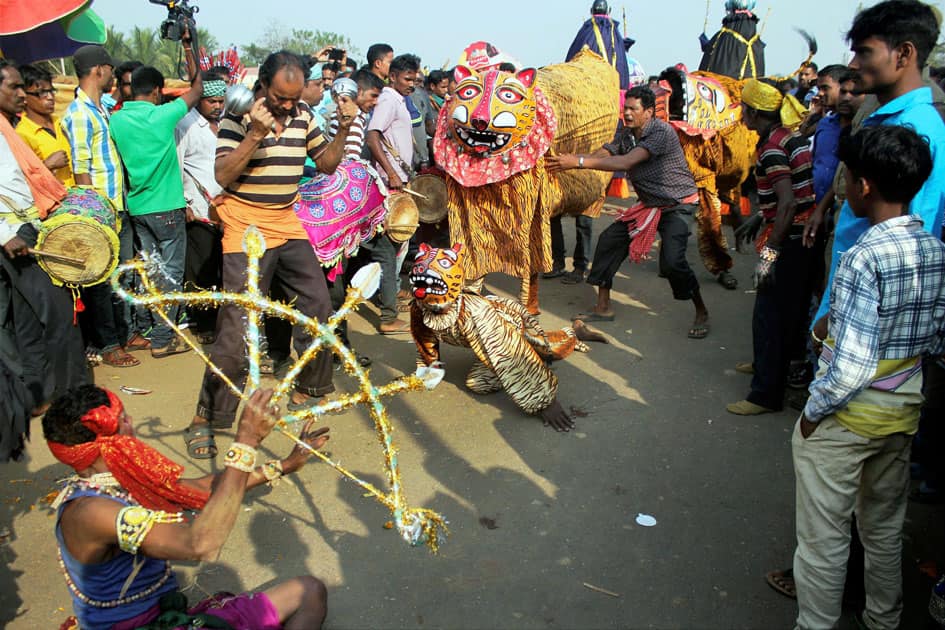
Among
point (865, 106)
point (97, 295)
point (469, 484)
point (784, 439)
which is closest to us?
point (865, 106)

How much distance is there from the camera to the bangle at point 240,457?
1.95 meters

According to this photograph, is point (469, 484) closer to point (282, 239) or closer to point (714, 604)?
point (714, 604)

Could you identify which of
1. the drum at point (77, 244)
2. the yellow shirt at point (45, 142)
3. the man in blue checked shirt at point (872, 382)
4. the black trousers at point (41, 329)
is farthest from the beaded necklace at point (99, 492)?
the yellow shirt at point (45, 142)

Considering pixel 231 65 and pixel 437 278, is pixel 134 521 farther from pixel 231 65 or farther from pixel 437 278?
pixel 231 65

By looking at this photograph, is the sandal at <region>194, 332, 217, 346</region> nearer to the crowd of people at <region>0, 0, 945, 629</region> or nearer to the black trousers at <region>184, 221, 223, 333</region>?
the crowd of people at <region>0, 0, 945, 629</region>

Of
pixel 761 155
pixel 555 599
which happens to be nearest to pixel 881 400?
pixel 555 599

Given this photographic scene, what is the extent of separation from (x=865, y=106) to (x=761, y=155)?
1.17 m

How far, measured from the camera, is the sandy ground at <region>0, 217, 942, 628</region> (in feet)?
9.60

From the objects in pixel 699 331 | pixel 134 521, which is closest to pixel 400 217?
pixel 699 331

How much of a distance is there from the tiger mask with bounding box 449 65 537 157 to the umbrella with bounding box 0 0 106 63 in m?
2.99

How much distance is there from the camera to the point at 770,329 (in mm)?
A: 4383

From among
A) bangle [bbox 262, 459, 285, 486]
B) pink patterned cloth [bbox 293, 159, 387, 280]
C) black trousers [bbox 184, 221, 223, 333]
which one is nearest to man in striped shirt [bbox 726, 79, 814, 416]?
pink patterned cloth [bbox 293, 159, 387, 280]

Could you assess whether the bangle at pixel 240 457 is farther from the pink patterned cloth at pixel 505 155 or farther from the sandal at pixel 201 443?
the pink patterned cloth at pixel 505 155

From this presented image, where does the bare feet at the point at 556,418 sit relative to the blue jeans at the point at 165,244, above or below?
below
